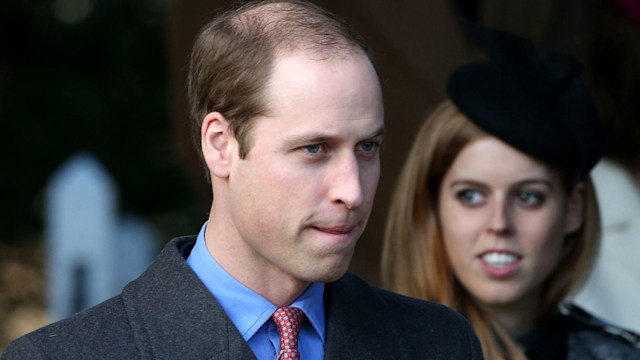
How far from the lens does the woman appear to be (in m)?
2.98

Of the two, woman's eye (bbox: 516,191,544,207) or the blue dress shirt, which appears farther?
woman's eye (bbox: 516,191,544,207)

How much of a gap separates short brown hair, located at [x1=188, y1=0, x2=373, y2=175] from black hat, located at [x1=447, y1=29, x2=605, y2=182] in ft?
3.43

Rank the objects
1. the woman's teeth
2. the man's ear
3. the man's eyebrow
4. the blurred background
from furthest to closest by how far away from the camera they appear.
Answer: the blurred background
the woman's teeth
the man's ear
the man's eyebrow

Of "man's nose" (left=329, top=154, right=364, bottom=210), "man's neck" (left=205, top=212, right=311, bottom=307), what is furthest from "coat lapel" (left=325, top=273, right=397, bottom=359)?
"man's nose" (left=329, top=154, right=364, bottom=210)

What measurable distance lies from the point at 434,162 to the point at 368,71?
118cm

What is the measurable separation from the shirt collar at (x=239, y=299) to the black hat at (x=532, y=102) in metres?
1.09

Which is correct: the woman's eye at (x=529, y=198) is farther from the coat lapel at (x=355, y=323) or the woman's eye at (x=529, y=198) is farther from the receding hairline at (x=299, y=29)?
the receding hairline at (x=299, y=29)

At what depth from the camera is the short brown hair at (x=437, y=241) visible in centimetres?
305

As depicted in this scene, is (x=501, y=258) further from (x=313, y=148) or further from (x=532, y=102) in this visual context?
(x=313, y=148)

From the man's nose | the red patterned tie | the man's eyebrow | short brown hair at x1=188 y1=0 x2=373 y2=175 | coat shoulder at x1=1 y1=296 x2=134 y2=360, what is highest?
short brown hair at x1=188 y1=0 x2=373 y2=175

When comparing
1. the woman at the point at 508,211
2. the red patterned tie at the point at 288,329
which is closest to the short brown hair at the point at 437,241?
the woman at the point at 508,211

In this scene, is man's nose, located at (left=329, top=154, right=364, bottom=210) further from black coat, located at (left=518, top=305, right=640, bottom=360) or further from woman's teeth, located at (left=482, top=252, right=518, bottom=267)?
black coat, located at (left=518, top=305, right=640, bottom=360)

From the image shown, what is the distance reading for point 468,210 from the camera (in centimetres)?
301

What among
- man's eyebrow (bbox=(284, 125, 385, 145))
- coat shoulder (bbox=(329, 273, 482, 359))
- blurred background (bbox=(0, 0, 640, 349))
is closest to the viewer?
man's eyebrow (bbox=(284, 125, 385, 145))
